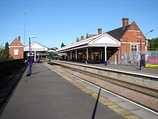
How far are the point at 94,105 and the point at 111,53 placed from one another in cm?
3043

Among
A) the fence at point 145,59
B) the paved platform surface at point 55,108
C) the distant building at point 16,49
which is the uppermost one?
the distant building at point 16,49

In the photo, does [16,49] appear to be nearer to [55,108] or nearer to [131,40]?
[131,40]

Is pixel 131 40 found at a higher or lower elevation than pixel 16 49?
higher

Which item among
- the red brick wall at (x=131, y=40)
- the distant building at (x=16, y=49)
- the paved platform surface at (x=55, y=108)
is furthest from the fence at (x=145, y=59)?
the distant building at (x=16, y=49)

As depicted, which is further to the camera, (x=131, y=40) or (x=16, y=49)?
(x=16, y=49)

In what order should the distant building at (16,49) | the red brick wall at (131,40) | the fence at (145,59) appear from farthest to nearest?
the distant building at (16,49)
the red brick wall at (131,40)
the fence at (145,59)

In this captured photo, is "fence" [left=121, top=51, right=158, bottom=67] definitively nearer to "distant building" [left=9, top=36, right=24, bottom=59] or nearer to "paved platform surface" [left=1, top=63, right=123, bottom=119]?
"paved platform surface" [left=1, top=63, right=123, bottom=119]

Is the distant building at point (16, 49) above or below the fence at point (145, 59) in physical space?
above

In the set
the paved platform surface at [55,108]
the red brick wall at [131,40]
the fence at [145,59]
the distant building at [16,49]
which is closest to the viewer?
the paved platform surface at [55,108]

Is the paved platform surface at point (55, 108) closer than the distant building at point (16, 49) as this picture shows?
Yes

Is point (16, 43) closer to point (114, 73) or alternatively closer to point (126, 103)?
point (114, 73)

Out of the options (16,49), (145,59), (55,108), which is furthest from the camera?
(16,49)

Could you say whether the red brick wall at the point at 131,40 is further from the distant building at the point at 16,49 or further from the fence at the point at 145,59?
the distant building at the point at 16,49

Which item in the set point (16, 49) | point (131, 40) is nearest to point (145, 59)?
point (131, 40)
